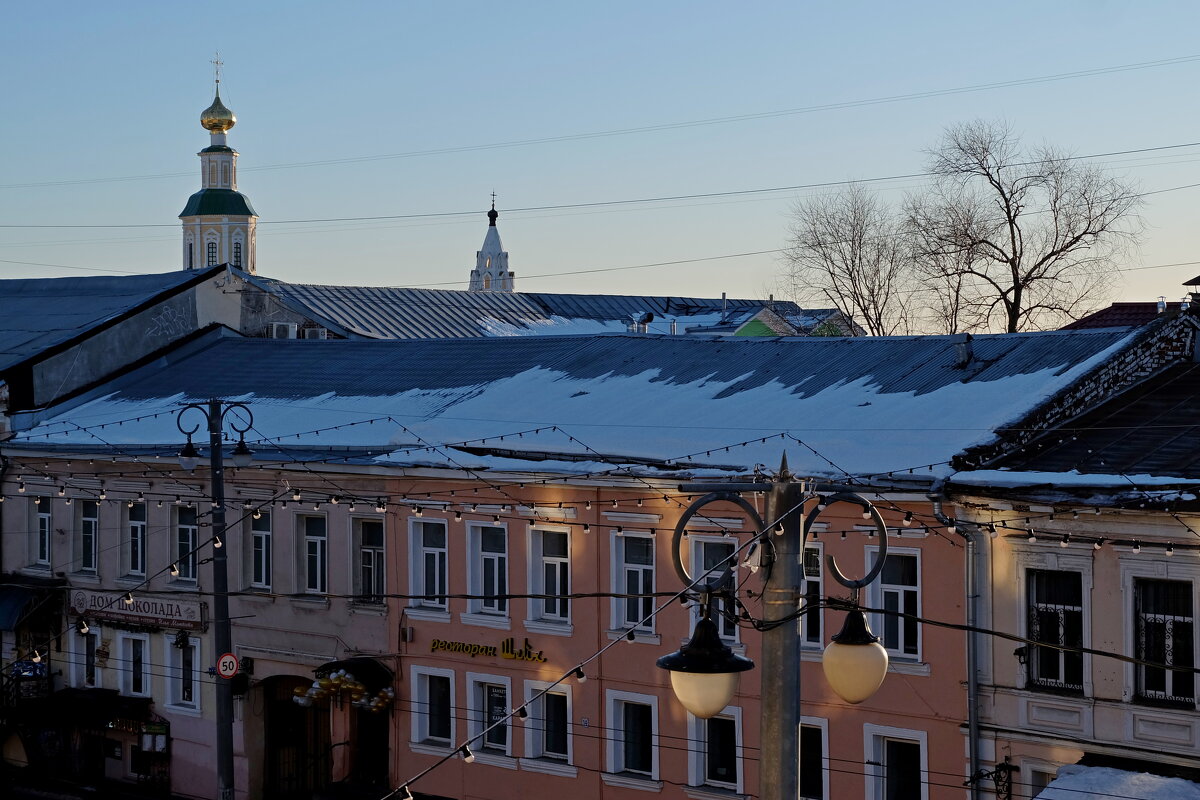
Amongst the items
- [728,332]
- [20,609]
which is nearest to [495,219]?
[728,332]

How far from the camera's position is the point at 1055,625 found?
19516 mm

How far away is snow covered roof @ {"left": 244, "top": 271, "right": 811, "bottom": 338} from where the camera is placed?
140 ft

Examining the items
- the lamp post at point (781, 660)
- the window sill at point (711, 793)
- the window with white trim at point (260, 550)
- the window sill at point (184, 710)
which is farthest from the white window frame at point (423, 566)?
the lamp post at point (781, 660)

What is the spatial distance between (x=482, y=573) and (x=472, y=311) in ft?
82.1

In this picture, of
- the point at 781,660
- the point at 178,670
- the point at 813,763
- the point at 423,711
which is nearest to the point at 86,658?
the point at 178,670

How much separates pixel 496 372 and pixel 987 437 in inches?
454

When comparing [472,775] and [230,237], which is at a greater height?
[230,237]

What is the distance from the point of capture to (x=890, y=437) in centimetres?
2150

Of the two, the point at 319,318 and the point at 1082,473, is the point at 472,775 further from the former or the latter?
the point at 319,318

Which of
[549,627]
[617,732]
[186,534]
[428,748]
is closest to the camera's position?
[617,732]

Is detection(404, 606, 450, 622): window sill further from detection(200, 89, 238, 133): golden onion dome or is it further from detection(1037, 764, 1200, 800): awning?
detection(200, 89, 238, 133): golden onion dome

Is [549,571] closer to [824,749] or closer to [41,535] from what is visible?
[824,749]

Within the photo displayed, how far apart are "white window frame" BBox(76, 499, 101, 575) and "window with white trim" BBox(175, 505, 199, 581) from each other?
2.39 m

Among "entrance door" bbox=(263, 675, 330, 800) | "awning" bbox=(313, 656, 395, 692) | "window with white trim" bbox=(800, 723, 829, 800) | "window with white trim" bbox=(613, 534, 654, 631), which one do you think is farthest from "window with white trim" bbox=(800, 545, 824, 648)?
"entrance door" bbox=(263, 675, 330, 800)
